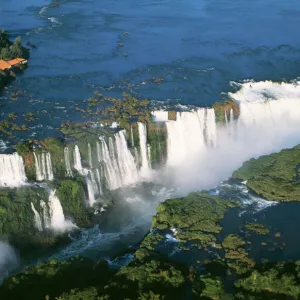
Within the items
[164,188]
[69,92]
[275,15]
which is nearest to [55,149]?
[164,188]

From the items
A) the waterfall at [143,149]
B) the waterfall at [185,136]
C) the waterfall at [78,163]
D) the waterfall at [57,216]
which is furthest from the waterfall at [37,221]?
the waterfall at [185,136]

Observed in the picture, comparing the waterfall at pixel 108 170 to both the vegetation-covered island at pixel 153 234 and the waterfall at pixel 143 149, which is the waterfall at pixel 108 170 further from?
the waterfall at pixel 143 149

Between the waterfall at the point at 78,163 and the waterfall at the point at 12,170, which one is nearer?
the waterfall at the point at 12,170

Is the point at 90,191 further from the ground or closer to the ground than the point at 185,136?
closer to the ground

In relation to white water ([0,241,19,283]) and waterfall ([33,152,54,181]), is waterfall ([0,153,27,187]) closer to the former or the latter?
waterfall ([33,152,54,181])

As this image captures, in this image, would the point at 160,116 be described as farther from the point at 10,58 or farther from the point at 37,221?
the point at 10,58

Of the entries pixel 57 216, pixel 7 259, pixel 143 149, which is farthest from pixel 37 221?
pixel 143 149

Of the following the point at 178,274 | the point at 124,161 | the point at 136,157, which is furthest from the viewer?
the point at 136,157
